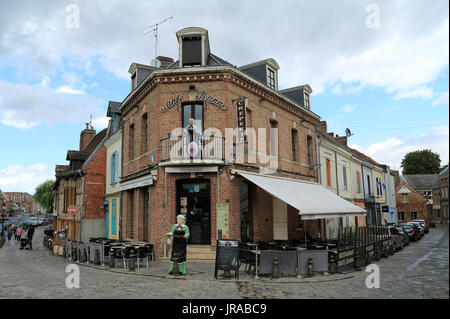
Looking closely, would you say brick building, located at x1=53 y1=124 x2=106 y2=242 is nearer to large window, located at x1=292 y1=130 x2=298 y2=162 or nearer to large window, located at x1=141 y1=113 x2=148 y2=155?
large window, located at x1=141 y1=113 x2=148 y2=155

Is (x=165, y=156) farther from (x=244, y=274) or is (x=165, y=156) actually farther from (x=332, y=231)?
(x=332, y=231)

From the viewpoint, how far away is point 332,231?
779 inches

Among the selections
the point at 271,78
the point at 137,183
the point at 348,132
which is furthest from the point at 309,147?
the point at 348,132

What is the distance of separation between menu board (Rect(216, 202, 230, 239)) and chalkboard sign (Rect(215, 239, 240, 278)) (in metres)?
2.92

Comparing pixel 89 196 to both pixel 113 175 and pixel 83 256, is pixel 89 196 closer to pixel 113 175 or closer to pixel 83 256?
pixel 113 175

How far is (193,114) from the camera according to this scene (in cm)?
1320

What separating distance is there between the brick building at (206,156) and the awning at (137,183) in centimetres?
5

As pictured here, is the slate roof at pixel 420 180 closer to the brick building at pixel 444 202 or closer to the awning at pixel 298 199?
the awning at pixel 298 199

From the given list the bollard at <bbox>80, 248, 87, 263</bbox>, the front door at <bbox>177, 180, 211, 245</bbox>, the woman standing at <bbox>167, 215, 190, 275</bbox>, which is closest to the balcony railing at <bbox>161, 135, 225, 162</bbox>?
the front door at <bbox>177, 180, 211, 245</bbox>

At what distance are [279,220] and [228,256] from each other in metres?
6.36

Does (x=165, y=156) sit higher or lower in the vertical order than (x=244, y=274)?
higher

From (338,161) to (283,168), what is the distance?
8.87 metres

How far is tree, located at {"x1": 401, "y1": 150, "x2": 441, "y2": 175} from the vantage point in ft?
197
